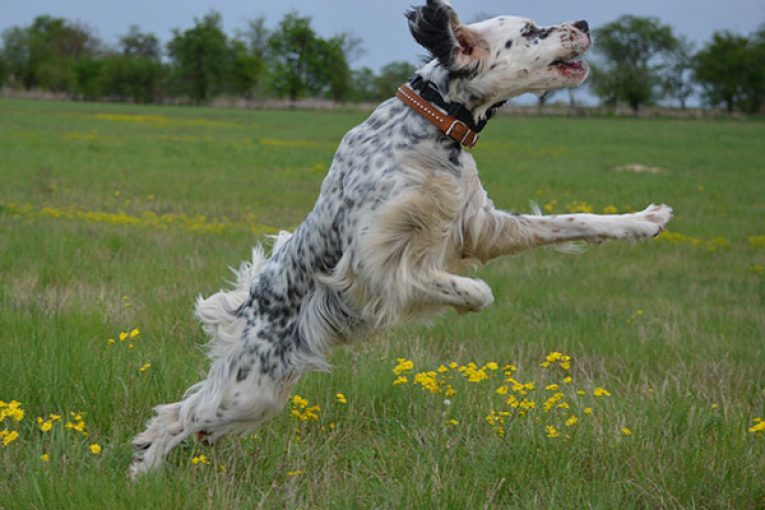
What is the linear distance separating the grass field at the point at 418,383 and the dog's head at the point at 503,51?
4.99ft

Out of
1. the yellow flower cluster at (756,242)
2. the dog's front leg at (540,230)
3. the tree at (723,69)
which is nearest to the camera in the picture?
the dog's front leg at (540,230)

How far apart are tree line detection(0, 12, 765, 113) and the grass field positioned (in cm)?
9260

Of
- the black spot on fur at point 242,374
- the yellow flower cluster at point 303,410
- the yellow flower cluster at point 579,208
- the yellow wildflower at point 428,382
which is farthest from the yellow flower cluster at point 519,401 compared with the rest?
the yellow flower cluster at point 579,208

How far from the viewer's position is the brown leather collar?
4.48 meters

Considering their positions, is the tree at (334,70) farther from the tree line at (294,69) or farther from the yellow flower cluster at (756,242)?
the yellow flower cluster at (756,242)

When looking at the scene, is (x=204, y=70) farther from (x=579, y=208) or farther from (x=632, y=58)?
(x=579, y=208)

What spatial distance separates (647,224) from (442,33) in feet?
4.92

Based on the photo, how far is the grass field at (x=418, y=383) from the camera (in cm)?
410

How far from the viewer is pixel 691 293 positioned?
9.65 metres

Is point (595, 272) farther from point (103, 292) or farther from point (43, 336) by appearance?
point (43, 336)

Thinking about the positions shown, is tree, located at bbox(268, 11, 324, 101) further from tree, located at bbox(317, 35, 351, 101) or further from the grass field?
the grass field

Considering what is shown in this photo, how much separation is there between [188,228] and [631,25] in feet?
421

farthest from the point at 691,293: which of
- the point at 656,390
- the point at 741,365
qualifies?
the point at 656,390

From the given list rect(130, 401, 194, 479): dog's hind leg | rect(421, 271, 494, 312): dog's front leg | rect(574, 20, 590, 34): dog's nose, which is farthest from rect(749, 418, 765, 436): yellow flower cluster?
rect(130, 401, 194, 479): dog's hind leg
